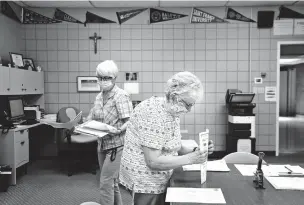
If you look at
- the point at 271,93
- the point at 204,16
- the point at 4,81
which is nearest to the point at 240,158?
the point at 4,81

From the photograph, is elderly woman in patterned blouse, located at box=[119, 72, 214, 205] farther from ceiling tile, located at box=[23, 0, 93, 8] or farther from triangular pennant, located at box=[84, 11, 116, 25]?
triangular pennant, located at box=[84, 11, 116, 25]

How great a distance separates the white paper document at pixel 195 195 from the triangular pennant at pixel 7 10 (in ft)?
15.0

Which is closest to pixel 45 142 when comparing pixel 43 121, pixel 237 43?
pixel 43 121

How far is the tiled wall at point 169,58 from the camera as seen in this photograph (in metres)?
5.73

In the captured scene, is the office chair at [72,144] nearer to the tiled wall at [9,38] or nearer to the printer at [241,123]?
the tiled wall at [9,38]

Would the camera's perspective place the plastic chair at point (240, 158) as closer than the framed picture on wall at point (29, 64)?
Yes

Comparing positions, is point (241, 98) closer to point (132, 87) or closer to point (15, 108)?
point (132, 87)

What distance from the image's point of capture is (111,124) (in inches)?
102

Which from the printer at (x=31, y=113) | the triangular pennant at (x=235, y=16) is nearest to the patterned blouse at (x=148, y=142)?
the printer at (x=31, y=113)

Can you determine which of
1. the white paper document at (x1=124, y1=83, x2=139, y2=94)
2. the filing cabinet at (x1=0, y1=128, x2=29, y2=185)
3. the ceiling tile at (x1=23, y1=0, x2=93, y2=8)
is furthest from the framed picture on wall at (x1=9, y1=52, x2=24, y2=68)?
the white paper document at (x1=124, y1=83, x2=139, y2=94)

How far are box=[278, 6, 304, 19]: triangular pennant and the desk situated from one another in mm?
4475

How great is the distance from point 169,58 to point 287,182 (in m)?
4.21

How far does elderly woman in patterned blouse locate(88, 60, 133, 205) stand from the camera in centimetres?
249

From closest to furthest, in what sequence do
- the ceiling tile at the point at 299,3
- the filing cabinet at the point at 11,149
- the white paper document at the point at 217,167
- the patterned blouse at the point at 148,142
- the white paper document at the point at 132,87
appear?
the patterned blouse at the point at 148,142 → the white paper document at the point at 217,167 → the filing cabinet at the point at 11,149 → the white paper document at the point at 132,87 → the ceiling tile at the point at 299,3
